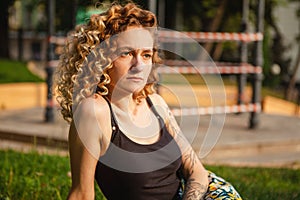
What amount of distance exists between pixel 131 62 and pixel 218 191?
2.13ft

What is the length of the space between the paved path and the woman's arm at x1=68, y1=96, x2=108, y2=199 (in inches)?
170

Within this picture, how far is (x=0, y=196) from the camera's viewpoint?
416 cm

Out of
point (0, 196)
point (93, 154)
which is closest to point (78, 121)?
point (93, 154)

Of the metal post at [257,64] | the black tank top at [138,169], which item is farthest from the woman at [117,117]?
the metal post at [257,64]

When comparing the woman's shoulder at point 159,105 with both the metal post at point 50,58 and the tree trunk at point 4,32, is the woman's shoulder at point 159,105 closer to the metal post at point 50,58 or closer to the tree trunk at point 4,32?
the metal post at point 50,58

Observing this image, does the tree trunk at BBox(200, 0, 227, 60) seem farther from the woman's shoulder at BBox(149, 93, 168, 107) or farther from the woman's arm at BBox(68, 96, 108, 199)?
the woman's arm at BBox(68, 96, 108, 199)

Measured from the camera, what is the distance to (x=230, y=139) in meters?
8.05

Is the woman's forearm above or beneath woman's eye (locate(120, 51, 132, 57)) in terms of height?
beneath

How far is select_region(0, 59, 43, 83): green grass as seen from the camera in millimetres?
16734

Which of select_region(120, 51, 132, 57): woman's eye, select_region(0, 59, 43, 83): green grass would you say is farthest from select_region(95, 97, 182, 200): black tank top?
select_region(0, 59, 43, 83): green grass

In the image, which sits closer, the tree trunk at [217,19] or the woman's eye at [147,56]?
the woman's eye at [147,56]

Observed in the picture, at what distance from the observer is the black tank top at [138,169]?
2.74 metres

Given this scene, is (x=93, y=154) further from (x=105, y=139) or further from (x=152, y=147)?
(x=152, y=147)

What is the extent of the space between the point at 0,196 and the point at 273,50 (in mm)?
25547
